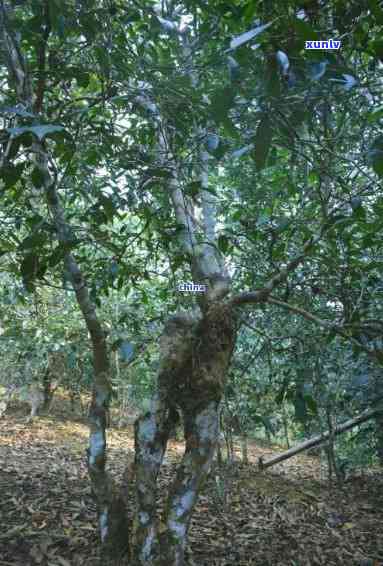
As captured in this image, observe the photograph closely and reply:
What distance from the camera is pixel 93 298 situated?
91.5 inches

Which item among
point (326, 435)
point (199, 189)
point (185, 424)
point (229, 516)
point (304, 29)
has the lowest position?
point (229, 516)

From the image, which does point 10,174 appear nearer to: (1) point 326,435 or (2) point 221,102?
(2) point 221,102

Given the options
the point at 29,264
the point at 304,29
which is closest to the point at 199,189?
the point at 29,264

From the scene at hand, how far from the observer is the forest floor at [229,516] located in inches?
82.8

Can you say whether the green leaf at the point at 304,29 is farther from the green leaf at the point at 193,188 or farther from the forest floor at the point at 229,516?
the forest floor at the point at 229,516

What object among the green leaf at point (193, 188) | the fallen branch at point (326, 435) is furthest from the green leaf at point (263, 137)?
the fallen branch at point (326, 435)

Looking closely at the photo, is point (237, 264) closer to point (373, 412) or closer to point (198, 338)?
point (198, 338)

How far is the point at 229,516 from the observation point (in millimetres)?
2666

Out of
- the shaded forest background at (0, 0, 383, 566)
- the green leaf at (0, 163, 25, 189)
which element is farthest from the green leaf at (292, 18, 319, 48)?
the green leaf at (0, 163, 25, 189)

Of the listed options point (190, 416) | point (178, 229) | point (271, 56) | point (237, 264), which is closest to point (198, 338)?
point (190, 416)

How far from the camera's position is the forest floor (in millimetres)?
2104
